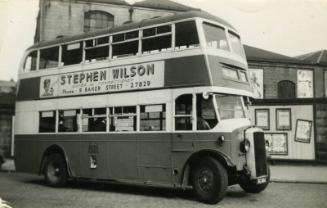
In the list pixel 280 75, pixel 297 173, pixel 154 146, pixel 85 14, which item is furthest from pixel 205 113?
pixel 280 75

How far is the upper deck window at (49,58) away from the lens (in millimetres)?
13556

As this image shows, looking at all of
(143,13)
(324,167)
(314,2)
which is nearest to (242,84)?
(314,2)

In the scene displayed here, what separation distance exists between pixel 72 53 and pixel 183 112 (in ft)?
14.2

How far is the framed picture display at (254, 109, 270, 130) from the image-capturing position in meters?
18.5

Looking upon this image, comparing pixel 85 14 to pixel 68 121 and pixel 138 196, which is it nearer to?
pixel 68 121

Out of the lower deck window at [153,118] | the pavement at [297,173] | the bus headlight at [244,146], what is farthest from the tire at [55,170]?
the bus headlight at [244,146]

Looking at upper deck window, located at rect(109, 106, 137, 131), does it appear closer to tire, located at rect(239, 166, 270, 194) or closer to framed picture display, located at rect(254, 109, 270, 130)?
tire, located at rect(239, 166, 270, 194)

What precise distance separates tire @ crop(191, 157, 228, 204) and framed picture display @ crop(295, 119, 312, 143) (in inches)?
361

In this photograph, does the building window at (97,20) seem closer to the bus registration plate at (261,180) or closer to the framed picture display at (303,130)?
the framed picture display at (303,130)

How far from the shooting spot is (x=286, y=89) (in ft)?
111

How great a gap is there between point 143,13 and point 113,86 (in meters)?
20.6

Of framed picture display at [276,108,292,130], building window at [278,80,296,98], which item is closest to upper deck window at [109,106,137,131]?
framed picture display at [276,108,292,130]

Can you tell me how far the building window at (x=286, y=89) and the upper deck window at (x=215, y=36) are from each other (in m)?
23.5

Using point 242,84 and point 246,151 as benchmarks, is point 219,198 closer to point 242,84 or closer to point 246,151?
point 246,151
